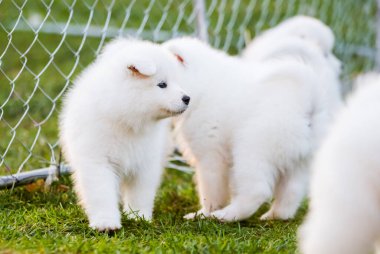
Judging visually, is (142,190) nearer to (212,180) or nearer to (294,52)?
(212,180)

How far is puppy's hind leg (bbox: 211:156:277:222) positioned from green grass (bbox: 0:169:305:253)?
77mm

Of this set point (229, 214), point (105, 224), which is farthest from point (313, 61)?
point (105, 224)

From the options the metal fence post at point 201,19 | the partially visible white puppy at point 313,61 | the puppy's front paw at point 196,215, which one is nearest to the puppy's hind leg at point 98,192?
the puppy's front paw at point 196,215

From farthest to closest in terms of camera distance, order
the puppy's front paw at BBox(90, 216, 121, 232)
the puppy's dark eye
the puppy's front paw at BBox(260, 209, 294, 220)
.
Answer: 1. the puppy's front paw at BBox(260, 209, 294, 220)
2. the puppy's dark eye
3. the puppy's front paw at BBox(90, 216, 121, 232)

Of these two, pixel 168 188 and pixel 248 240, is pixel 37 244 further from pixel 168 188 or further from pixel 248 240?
pixel 168 188

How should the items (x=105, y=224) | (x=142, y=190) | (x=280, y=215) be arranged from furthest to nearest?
1. (x=280, y=215)
2. (x=142, y=190)
3. (x=105, y=224)

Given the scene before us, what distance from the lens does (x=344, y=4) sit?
6566mm

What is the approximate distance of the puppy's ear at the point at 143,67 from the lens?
3156mm

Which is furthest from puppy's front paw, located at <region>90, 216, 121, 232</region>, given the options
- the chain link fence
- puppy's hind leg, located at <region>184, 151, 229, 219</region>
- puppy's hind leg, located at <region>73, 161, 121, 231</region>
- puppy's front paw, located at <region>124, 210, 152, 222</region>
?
the chain link fence

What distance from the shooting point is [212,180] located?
3.70m

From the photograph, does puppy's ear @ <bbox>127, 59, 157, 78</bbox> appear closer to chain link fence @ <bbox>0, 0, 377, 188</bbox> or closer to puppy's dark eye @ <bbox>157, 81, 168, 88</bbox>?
puppy's dark eye @ <bbox>157, 81, 168, 88</bbox>

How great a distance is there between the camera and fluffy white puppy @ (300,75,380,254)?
77.0 inches

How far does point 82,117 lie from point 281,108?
38.1 inches

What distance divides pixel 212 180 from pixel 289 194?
15.5 inches
